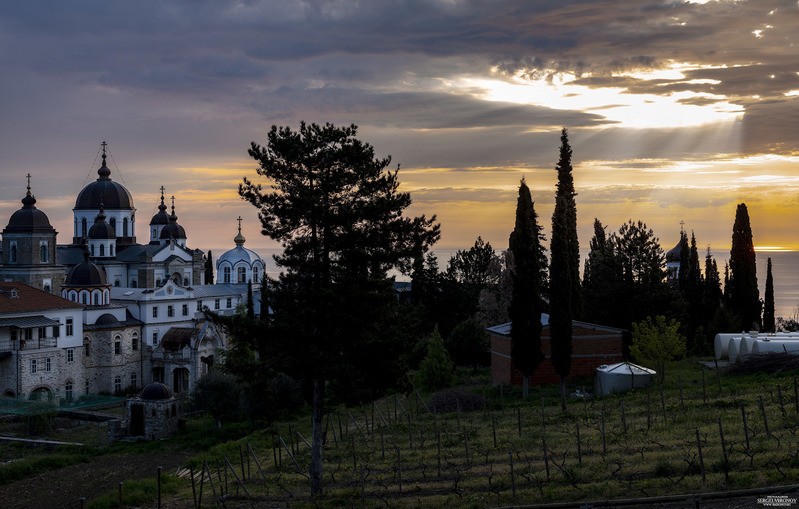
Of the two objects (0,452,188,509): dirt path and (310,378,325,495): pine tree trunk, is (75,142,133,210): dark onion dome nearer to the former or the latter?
(0,452,188,509): dirt path

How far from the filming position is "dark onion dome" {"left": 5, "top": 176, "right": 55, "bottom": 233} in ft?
207

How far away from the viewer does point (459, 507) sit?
63.2ft

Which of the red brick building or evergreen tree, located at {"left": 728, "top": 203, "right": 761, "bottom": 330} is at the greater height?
evergreen tree, located at {"left": 728, "top": 203, "right": 761, "bottom": 330}

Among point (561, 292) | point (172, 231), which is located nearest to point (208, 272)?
point (172, 231)

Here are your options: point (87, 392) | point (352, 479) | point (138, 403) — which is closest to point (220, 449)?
point (138, 403)

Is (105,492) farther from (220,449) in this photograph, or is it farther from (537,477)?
(537,477)

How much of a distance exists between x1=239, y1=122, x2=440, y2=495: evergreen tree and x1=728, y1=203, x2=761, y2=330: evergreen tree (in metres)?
33.1

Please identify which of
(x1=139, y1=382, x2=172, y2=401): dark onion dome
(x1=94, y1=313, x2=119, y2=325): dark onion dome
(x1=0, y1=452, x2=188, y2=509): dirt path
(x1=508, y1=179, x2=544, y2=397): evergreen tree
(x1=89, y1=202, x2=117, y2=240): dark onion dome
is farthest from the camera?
(x1=89, y1=202, x2=117, y2=240): dark onion dome

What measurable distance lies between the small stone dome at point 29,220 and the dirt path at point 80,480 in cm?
3116

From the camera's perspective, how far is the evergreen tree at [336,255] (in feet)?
→ 78.6

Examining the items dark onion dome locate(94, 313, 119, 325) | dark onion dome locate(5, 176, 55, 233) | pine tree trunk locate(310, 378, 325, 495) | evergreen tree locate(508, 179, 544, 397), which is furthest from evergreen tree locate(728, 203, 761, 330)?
dark onion dome locate(5, 176, 55, 233)

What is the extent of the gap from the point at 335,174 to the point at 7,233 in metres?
47.5

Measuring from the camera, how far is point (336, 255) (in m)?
24.6

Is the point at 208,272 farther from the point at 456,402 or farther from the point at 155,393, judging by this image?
the point at 456,402
